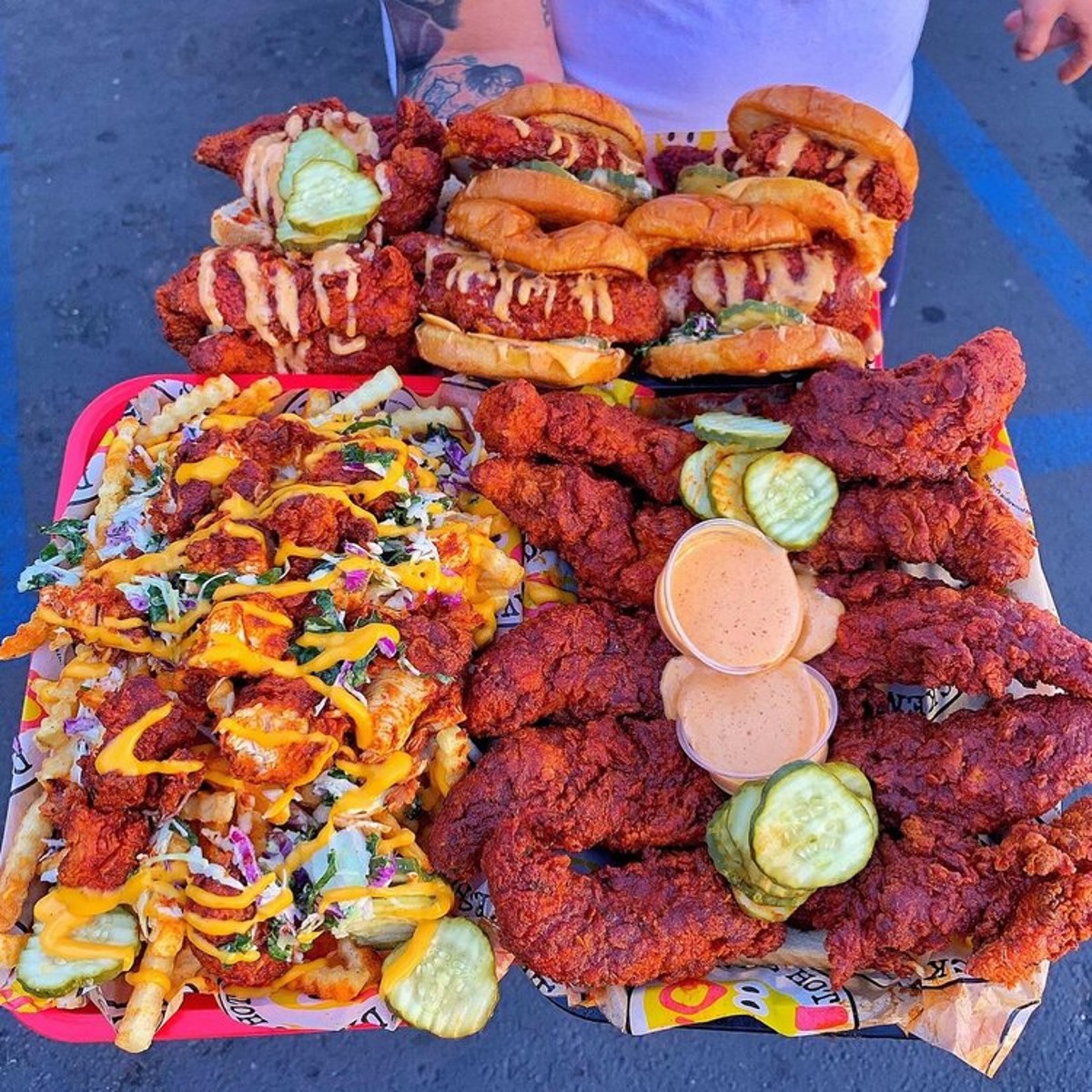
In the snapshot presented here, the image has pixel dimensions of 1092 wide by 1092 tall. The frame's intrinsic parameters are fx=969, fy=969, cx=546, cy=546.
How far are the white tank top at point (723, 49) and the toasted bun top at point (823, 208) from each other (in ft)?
2.04

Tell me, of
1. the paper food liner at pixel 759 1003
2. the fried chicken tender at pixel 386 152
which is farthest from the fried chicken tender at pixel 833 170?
the paper food liner at pixel 759 1003

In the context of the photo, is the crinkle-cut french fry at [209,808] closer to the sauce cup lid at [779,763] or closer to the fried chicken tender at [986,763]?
the sauce cup lid at [779,763]

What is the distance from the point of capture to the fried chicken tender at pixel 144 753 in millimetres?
2238

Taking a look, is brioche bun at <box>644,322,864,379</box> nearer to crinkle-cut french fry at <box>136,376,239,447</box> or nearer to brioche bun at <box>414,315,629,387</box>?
brioche bun at <box>414,315,629,387</box>

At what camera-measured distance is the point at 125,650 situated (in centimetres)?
249

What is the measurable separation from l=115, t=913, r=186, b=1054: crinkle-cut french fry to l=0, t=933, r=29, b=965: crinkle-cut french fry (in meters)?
0.27

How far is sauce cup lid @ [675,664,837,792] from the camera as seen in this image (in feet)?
8.07

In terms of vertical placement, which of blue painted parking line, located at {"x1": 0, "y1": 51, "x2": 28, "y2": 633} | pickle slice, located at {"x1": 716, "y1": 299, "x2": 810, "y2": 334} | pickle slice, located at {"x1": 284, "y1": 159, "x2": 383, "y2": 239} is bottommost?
blue painted parking line, located at {"x1": 0, "y1": 51, "x2": 28, "y2": 633}

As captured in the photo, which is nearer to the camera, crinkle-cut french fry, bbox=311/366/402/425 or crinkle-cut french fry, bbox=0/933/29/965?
crinkle-cut french fry, bbox=0/933/29/965

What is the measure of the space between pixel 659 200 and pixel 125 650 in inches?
78.0

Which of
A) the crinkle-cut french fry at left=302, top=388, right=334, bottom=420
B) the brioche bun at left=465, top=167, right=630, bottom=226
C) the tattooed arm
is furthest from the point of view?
the tattooed arm

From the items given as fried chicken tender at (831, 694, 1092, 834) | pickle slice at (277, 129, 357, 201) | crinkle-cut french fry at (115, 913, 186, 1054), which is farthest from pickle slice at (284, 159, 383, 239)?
fried chicken tender at (831, 694, 1092, 834)

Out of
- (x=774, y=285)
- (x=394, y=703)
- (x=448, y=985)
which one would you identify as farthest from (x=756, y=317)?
(x=448, y=985)

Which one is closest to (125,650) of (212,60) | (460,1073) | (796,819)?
(796,819)
